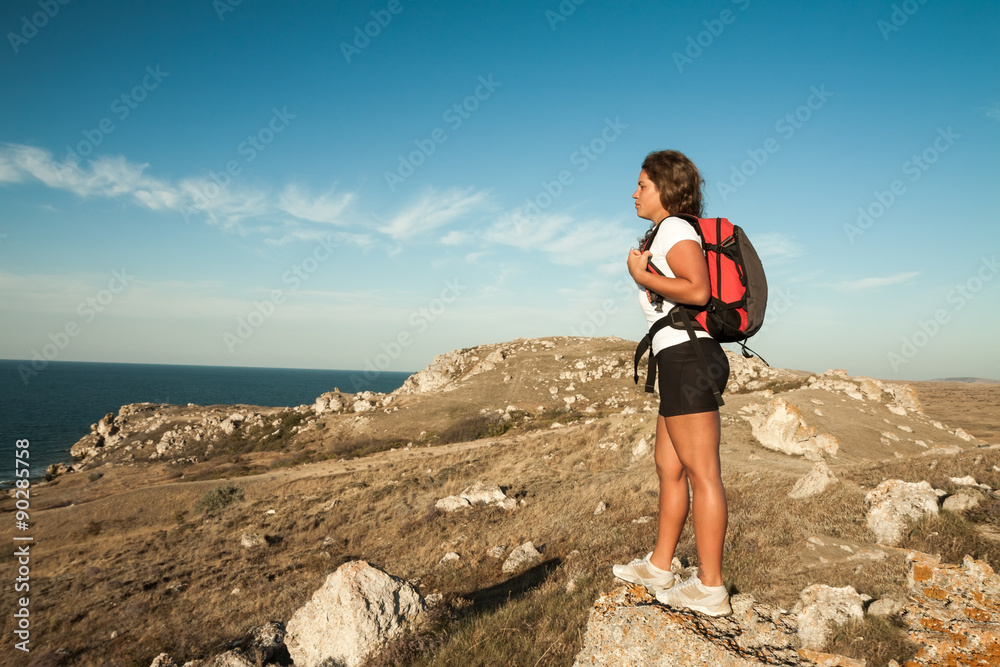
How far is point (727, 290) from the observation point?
9.46ft

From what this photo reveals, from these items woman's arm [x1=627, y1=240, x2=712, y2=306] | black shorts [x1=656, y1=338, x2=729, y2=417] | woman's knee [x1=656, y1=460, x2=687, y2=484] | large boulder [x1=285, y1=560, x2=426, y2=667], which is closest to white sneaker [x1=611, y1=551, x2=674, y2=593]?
woman's knee [x1=656, y1=460, x2=687, y2=484]

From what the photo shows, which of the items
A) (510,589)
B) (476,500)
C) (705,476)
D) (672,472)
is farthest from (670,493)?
(476,500)

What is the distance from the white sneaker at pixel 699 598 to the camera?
10.3ft

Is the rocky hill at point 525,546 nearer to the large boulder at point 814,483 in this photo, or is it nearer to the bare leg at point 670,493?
the large boulder at point 814,483

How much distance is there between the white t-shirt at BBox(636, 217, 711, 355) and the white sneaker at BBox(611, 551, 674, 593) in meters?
1.65

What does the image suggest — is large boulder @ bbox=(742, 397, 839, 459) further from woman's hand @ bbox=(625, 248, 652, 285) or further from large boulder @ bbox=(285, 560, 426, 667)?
woman's hand @ bbox=(625, 248, 652, 285)

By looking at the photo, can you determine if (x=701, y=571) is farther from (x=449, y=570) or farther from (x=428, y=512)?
(x=428, y=512)

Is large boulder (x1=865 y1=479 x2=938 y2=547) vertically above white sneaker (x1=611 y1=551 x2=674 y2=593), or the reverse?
white sneaker (x1=611 y1=551 x2=674 y2=593)

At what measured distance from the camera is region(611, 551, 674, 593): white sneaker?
343 cm

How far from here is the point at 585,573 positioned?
233 inches

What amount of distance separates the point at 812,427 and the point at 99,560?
80.3ft

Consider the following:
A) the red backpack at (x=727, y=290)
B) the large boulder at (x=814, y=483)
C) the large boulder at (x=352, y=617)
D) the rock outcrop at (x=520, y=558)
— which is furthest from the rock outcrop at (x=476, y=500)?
the red backpack at (x=727, y=290)

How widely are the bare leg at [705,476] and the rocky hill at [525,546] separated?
553 millimetres

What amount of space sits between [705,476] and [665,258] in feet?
4.61
